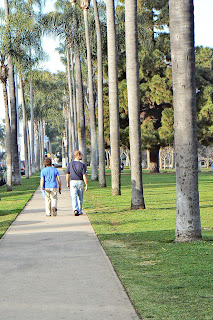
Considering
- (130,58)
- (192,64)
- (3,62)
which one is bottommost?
(192,64)

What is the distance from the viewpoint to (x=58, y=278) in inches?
297

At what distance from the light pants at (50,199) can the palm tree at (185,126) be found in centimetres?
602

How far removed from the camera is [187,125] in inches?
413

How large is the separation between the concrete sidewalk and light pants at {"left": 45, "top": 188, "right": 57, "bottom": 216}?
122 inches

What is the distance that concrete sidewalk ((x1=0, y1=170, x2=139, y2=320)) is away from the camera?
592cm

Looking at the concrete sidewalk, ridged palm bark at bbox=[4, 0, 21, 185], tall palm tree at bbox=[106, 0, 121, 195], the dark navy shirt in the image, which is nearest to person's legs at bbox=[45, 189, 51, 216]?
the dark navy shirt

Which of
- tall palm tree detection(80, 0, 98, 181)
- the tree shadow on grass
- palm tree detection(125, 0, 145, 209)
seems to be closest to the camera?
the tree shadow on grass

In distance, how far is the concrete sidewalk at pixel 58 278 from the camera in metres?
5.92

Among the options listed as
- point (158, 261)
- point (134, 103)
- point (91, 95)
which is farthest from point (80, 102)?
point (158, 261)

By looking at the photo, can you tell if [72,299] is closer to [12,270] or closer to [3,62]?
[12,270]

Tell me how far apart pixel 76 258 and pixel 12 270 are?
4.08ft

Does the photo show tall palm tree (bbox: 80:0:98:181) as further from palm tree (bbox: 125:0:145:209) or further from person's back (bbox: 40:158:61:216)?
person's back (bbox: 40:158:61:216)

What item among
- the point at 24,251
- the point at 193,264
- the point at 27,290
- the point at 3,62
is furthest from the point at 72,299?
the point at 3,62

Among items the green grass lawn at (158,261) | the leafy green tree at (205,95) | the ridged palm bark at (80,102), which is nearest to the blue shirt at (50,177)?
the green grass lawn at (158,261)
